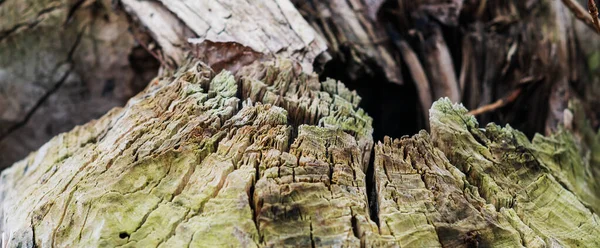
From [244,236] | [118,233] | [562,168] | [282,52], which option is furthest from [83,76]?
[562,168]

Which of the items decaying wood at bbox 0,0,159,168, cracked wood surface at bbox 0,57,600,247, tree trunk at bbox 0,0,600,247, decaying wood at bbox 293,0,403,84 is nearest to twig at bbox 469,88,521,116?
tree trunk at bbox 0,0,600,247

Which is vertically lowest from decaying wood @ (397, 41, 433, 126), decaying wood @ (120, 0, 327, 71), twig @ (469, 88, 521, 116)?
twig @ (469, 88, 521, 116)

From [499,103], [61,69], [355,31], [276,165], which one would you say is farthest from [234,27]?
[61,69]

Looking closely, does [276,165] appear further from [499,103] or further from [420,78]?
[499,103]

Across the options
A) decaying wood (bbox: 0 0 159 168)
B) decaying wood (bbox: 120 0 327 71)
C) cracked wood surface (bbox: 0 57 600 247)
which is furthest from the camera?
decaying wood (bbox: 0 0 159 168)

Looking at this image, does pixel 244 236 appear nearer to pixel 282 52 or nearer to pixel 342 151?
pixel 342 151

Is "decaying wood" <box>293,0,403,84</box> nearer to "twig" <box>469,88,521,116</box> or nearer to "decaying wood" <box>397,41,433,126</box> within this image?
"decaying wood" <box>397,41,433,126</box>

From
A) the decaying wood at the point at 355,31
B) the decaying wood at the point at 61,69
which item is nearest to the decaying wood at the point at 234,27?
the decaying wood at the point at 355,31
